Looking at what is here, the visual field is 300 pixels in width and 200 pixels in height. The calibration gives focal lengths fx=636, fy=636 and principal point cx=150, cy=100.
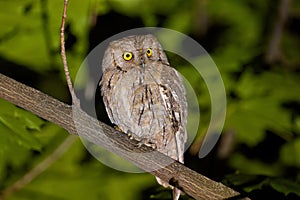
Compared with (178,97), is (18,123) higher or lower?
lower

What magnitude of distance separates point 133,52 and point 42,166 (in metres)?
0.92

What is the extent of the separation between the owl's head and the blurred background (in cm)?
17

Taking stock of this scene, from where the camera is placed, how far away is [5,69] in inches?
106

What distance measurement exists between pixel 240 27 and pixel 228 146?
0.78 meters

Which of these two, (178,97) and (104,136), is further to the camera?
(178,97)

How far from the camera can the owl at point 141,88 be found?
92.5 inches

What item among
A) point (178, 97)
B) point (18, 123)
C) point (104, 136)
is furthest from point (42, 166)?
point (104, 136)

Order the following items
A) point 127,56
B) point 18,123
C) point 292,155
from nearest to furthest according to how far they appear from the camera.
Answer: point 18,123
point 127,56
point 292,155

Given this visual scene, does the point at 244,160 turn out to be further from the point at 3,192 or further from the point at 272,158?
the point at 3,192

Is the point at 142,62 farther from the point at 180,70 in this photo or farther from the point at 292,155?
the point at 292,155

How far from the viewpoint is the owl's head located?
Answer: 7.70ft

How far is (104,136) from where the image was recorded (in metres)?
1.84

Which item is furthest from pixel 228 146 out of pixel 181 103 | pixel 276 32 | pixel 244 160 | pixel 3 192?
pixel 3 192

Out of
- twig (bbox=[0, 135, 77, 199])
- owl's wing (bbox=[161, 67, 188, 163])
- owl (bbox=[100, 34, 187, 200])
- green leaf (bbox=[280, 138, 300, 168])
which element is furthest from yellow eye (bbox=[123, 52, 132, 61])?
green leaf (bbox=[280, 138, 300, 168])
